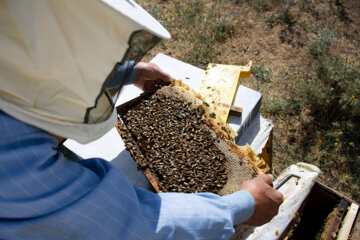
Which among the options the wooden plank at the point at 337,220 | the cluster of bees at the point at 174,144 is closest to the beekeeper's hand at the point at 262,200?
the cluster of bees at the point at 174,144

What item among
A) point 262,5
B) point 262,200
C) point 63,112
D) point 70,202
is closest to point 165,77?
point 262,200

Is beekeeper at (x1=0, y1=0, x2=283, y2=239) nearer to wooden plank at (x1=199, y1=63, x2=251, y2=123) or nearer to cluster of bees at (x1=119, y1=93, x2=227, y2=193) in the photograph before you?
cluster of bees at (x1=119, y1=93, x2=227, y2=193)

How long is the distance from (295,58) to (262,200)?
4089 millimetres

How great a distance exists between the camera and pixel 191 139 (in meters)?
2.41

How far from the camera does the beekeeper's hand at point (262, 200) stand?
1925 mm

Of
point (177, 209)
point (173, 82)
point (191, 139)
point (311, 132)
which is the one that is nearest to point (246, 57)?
point (311, 132)

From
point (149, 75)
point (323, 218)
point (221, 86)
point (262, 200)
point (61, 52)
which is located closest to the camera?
point (61, 52)

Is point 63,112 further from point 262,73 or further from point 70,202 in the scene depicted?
point 262,73

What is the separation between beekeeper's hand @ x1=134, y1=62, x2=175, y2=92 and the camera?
2.77 m

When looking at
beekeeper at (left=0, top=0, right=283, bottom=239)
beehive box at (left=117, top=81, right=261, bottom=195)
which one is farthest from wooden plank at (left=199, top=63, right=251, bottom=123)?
beekeeper at (left=0, top=0, right=283, bottom=239)

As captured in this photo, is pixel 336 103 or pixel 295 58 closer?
pixel 336 103

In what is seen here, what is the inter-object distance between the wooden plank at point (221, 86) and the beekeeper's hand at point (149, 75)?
482 millimetres

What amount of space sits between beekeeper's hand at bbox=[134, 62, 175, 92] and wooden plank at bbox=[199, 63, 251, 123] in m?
0.48

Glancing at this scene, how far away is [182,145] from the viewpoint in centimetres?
237
